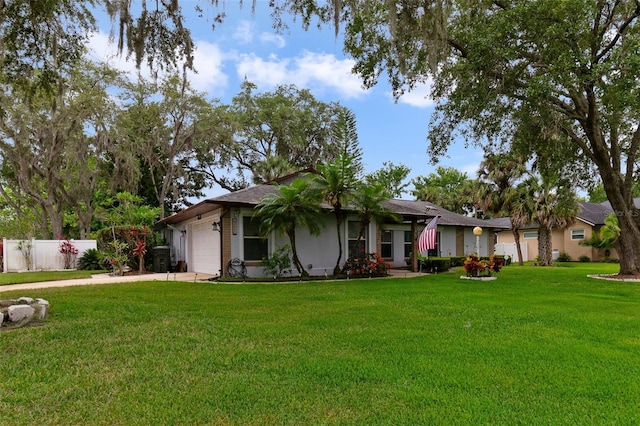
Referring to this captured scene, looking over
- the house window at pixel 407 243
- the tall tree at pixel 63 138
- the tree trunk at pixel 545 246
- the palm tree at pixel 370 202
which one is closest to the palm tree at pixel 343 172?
the palm tree at pixel 370 202

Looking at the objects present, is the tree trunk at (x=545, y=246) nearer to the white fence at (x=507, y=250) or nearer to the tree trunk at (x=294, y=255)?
the white fence at (x=507, y=250)

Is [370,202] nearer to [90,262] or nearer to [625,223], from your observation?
[625,223]

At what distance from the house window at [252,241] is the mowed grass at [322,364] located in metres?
5.42

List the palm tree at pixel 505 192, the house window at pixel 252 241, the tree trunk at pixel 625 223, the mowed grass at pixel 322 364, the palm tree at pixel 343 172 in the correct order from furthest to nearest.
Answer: the palm tree at pixel 505 192, the tree trunk at pixel 625 223, the house window at pixel 252 241, the palm tree at pixel 343 172, the mowed grass at pixel 322 364

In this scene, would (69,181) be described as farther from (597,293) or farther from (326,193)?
(597,293)

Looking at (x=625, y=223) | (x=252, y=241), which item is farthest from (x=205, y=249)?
(x=625, y=223)

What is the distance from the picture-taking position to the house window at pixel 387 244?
1736 cm

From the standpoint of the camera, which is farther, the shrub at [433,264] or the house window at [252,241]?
the shrub at [433,264]

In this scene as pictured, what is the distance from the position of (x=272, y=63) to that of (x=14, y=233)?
30746 millimetres

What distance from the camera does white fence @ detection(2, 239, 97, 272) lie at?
16547 millimetres

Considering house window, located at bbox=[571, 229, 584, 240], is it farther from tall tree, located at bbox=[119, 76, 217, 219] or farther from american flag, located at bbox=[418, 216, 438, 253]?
tall tree, located at bbox=[119, 76, 217, 219]

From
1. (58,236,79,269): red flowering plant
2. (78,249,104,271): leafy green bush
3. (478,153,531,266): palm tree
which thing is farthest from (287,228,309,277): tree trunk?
(478,153,531,266): palm tree

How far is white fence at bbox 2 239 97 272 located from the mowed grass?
11.6m

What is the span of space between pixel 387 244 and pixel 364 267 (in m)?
3.91
